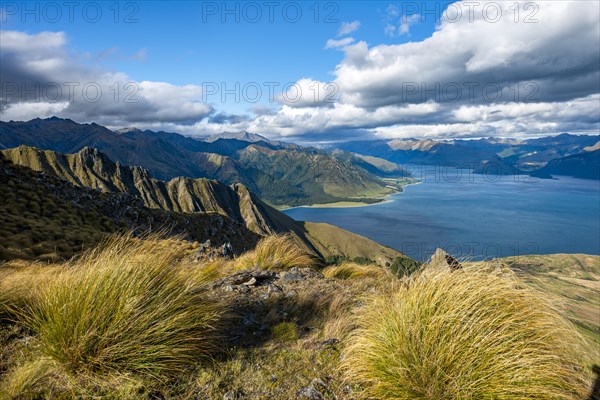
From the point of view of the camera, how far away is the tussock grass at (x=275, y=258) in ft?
31.9

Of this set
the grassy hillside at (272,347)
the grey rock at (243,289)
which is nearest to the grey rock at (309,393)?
the grassy hillside at (272,347)

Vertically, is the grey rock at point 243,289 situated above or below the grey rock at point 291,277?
above

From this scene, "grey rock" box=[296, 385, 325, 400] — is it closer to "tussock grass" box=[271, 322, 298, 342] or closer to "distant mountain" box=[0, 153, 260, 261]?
"tussock grass" box=[271, 322, 298, 342]

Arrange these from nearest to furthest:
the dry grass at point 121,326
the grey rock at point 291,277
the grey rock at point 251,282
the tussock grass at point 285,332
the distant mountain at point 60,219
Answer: the dry grass at point 121,326
the tussock grass at point 285,332
the grey rock at point 251,282
the grey rock at point 291,277
the distant mountain at point 60,219

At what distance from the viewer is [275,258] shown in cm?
1012

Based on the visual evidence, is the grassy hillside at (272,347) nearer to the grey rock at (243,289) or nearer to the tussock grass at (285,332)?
the tussock grass at (285,332)

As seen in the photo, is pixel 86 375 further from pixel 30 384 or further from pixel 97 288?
pixel 97 288

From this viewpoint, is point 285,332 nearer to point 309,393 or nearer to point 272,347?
point 272,347

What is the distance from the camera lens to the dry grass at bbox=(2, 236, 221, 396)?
11.7 feet

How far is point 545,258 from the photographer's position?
19500cm

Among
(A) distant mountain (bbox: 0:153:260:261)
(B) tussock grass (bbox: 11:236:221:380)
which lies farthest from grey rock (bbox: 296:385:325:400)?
(A) distant mountain (bbox: 0:153:260:261)

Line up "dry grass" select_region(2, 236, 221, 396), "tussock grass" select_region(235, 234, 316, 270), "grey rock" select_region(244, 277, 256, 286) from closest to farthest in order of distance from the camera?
"dry grass" select_region(2, 236, 221, 396), "grey rock" select_region(244, 277, 256, 286), "tussock grass" select_region(235, 234, 316, 270)

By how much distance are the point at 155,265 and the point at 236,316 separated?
5.35 feet

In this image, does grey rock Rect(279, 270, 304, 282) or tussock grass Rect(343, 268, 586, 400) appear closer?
tussock grass Rect(343, 268, 586, 400)
